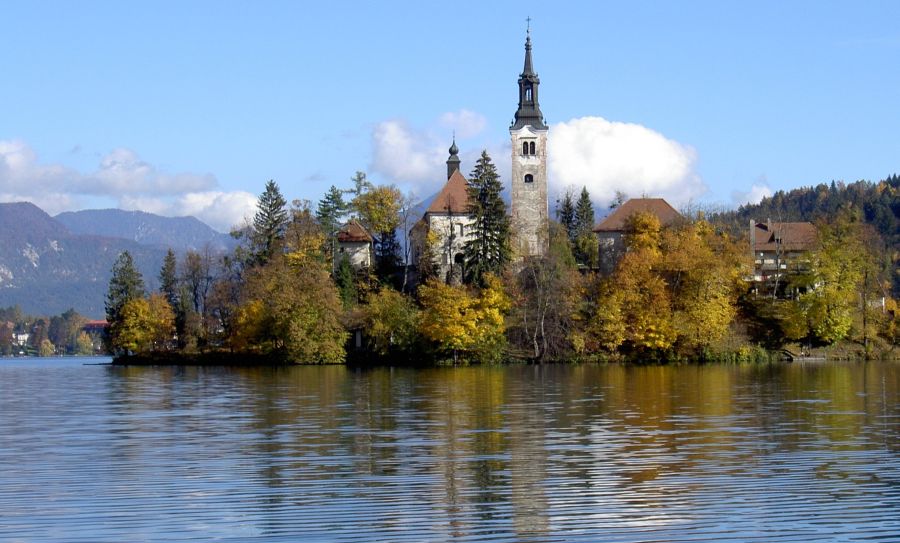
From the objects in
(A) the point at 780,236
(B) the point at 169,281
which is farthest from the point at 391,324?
(A) the point at 780,236

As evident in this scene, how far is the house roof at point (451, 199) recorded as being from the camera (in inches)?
4380

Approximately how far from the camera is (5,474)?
25.1 m

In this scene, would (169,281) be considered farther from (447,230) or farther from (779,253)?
(779,253)

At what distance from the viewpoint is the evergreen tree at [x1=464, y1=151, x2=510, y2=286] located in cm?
9344

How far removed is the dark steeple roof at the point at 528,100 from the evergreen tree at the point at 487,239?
19237 mm

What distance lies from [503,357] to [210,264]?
3929 cm

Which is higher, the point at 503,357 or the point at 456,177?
the point at 456,177

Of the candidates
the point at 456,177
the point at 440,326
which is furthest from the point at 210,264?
the point at 440,326

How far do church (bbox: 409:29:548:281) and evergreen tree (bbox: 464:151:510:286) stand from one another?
1133 centimetres

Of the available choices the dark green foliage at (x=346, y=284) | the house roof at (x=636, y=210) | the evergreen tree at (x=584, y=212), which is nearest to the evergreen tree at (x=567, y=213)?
the evergreen tree at (x=584, y=212)

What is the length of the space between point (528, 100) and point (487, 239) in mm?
25679

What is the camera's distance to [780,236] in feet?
377

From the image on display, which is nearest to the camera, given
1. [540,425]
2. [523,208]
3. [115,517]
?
[115,517]

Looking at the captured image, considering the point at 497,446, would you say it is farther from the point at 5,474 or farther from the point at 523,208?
the point at 523,208
